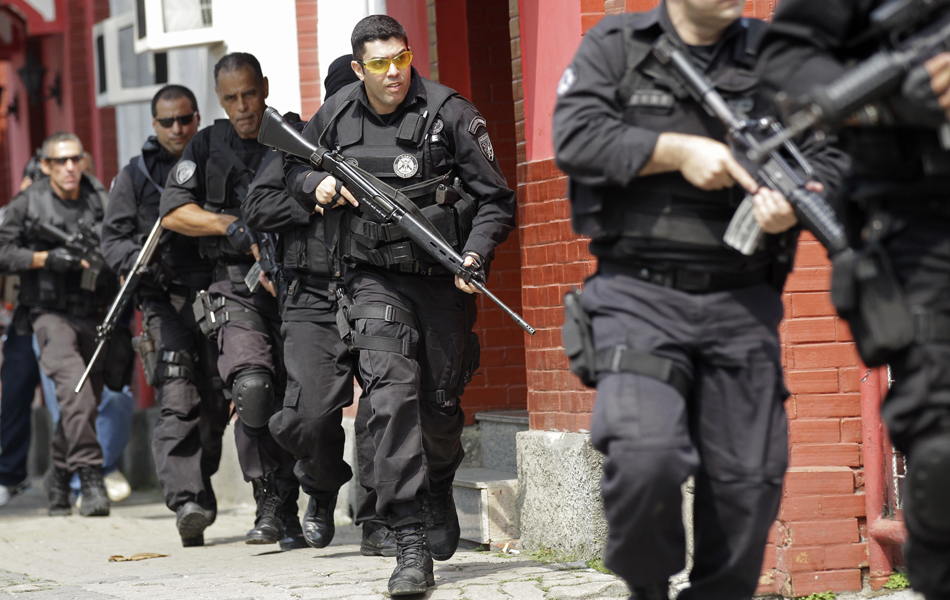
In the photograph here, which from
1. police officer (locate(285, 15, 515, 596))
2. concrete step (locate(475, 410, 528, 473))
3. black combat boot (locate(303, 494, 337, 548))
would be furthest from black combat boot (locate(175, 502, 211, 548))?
police officer (locate(285, 15, 515, 596))

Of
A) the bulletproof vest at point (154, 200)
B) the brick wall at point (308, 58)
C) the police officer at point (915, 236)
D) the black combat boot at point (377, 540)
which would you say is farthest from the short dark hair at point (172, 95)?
the police officer at point (915, 236)

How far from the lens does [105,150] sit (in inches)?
473

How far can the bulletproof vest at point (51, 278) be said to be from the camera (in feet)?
29.2

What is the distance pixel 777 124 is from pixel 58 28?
10680 millimetres

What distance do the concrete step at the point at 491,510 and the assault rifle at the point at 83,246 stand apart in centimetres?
361

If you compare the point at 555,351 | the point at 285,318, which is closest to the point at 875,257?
the point at 555,351

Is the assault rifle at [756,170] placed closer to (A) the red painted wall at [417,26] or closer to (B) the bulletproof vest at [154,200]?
(A) the red painted wall at [417,26]

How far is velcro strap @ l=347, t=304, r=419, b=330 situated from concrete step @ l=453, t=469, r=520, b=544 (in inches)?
50.6

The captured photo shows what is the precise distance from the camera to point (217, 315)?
6.84 metres

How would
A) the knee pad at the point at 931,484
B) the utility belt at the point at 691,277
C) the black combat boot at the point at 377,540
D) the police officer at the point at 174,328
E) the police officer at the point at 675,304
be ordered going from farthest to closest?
1. the police officer at the point at 174,328
2. the black combat boot at the point at 377,540
3. the utility belt at the point at 691,277
4. the police officer at the point at 675,304
5. the knee pad at the point at 931,484

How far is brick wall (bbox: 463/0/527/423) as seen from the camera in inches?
296

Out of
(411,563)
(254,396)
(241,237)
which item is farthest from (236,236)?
(411,563)

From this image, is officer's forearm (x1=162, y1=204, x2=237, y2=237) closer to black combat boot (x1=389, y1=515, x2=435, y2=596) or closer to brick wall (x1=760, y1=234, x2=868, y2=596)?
black combat boot (x1=389, y1=515, x2=435, y2=596)

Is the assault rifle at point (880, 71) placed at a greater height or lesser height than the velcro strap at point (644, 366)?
greater
